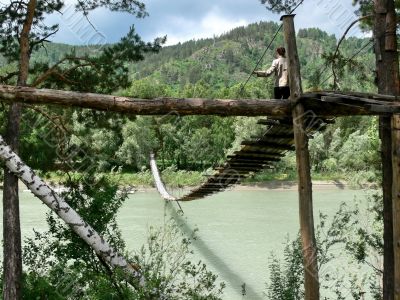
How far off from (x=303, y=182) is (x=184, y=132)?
2386cm

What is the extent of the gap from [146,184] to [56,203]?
1738cm

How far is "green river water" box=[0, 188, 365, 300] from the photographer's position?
26.5 feet

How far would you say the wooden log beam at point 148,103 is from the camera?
9.68ft

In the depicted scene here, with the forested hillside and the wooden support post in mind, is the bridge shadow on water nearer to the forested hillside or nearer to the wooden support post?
the forested hillside

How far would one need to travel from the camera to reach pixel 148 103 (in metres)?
2.97

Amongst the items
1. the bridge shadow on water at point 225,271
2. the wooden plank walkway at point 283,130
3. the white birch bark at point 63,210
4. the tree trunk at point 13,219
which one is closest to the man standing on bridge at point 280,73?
the wooden plank walkway at point 283,130

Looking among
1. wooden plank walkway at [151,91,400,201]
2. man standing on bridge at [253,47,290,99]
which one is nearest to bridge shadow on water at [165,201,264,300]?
wooden plank walkway at [151,91,400,201]

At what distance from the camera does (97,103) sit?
298cm

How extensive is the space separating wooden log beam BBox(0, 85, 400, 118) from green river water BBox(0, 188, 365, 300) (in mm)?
1726

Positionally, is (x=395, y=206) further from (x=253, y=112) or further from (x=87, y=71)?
(x=87, y=71)

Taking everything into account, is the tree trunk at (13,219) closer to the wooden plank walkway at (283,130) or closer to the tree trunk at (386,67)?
the wooden plank walkway at (283,130)

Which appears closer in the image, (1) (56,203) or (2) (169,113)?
(2) (169,113)

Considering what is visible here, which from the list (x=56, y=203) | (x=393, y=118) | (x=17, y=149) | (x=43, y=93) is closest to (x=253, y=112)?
(x=393, y=118)


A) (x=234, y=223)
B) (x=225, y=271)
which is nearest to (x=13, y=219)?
(x=225, y=271)
